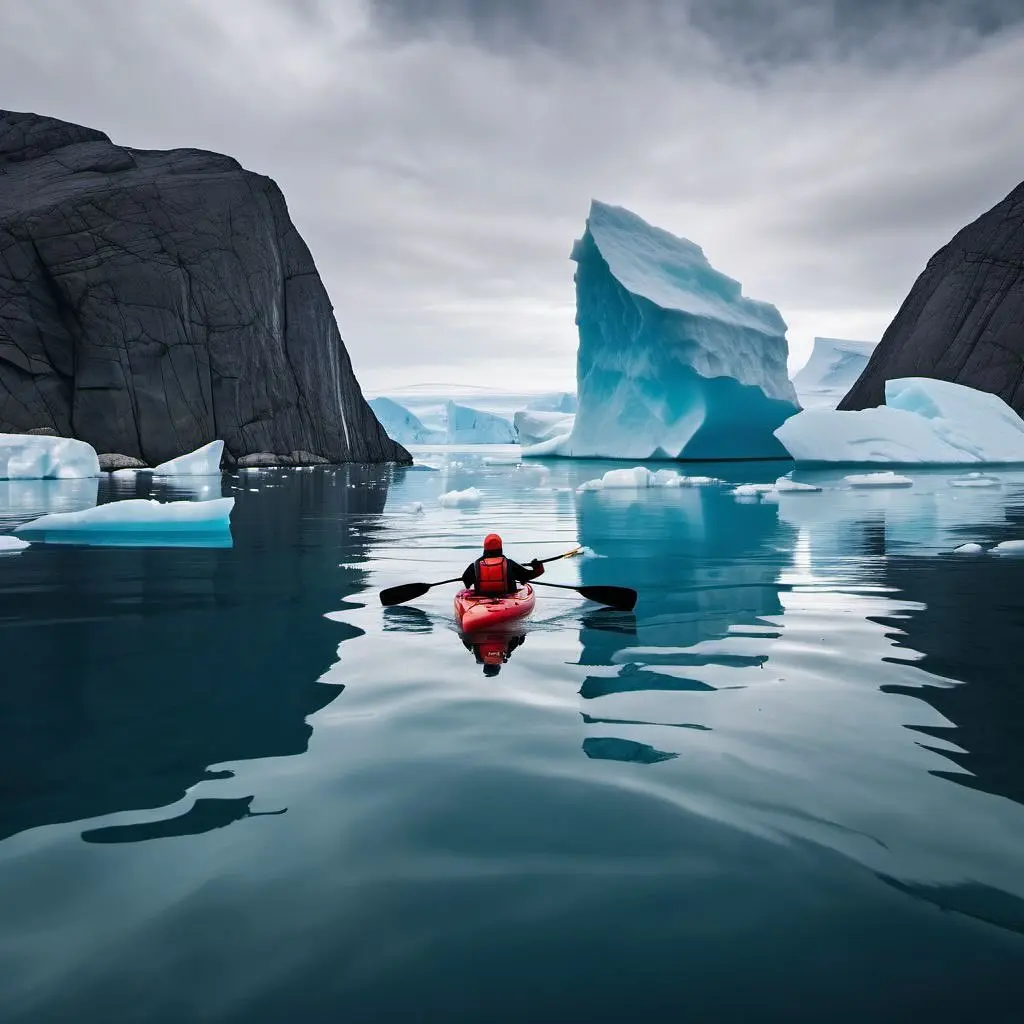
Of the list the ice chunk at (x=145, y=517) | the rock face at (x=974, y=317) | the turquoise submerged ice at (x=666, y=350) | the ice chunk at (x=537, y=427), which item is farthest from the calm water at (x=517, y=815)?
the ice chunk at (x=537, y=427)

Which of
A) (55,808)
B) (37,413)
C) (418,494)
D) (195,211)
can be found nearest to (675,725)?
(55,808)

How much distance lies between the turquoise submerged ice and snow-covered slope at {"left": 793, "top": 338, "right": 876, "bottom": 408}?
45144mm

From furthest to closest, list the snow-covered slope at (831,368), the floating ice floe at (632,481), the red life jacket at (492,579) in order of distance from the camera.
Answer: the snow-covered slope at (831,368) < the floating ice floe at (632,481) < the red life jacket at (492,579)

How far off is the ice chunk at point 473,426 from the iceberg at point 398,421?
4634 millimetres

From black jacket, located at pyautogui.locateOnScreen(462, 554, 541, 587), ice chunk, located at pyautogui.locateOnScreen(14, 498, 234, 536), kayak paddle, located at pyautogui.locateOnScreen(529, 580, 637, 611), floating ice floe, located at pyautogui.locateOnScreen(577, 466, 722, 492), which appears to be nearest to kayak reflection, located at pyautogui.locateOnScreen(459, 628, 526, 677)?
black jacket, located at pyautogui.locateOnScreen(462, 554, 541, 587)

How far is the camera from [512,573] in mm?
6754

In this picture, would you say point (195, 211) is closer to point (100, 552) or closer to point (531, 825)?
point (100, 552)

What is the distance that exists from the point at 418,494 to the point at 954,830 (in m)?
19.6

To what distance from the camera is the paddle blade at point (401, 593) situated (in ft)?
22.6

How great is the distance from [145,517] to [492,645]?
8064 millimetres

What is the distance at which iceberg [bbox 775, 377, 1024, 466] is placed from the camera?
29484 millimetres

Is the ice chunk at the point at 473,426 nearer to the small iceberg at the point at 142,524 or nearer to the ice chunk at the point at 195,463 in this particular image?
the ice chunk at the point at 195,463

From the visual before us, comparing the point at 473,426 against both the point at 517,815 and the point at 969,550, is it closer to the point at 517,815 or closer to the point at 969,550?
the point at 969,550

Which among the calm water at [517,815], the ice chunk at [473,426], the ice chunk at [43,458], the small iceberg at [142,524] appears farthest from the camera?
the ice chunk at [473,426]
